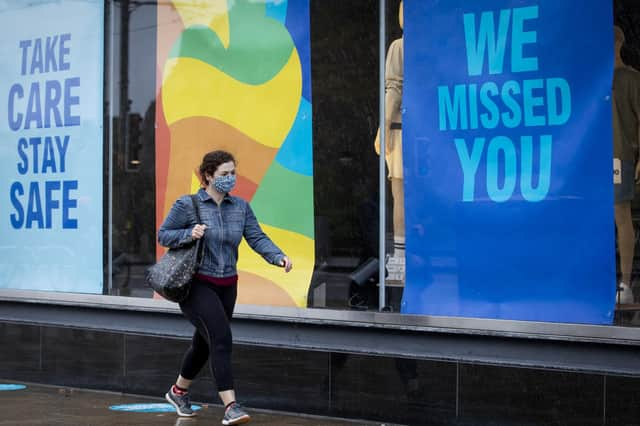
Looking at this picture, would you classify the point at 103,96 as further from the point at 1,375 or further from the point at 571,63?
the point at 571,63

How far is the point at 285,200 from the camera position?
32.3ft

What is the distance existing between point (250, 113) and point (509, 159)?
2.55 m

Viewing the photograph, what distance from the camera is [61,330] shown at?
36.1 feet

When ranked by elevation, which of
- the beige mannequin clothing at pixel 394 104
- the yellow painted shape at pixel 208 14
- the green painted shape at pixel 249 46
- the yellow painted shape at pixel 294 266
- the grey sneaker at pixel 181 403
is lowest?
the grey sneaker at pixel 181 403

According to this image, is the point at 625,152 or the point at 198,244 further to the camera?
the point at 198,244

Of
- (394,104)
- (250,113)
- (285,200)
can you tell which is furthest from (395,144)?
(250,113)

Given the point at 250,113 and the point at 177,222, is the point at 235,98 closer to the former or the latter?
the point at 250,113

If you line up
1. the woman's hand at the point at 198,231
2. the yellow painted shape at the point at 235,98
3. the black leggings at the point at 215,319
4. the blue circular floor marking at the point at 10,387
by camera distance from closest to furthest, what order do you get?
the woman's hand at the point at 198,231 < the black leggings at the point at 215,319 < the yellow painted shape at the point at 235,98 < the blue circular floor marking at the point at 10,387

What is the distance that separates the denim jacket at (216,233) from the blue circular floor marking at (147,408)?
1685 millimetres

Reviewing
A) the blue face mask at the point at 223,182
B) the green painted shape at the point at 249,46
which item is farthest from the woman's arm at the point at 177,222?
the green painted shape at the point at 249,46

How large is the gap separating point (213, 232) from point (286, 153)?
67.8 inches

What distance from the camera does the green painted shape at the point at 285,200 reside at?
31.9 ft

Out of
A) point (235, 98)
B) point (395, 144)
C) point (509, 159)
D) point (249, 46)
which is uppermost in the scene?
point (249, 46)

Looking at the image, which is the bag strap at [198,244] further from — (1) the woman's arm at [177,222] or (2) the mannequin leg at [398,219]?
(2) the mannequin leg at [398,219]
